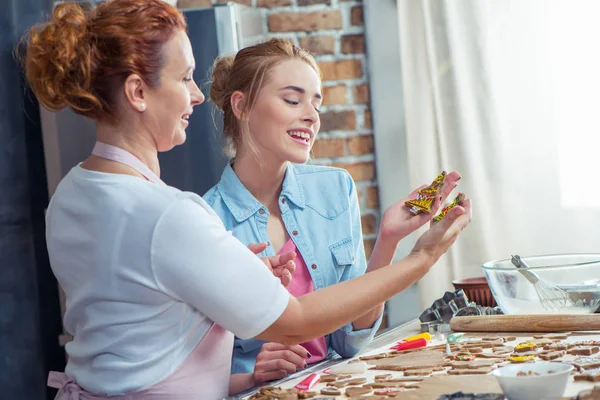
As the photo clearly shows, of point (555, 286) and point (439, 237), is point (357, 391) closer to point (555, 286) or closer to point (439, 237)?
point (439, 237)

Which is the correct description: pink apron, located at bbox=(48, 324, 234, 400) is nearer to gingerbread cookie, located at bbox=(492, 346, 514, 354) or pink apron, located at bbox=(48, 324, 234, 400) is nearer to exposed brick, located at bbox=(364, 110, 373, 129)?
gingerbread cookie, located at bbox=(492, 346, 514, 354)

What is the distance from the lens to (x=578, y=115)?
2.75 metres

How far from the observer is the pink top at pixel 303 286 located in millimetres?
1844

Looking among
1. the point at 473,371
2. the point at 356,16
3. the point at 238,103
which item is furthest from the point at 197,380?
the point at 356,16

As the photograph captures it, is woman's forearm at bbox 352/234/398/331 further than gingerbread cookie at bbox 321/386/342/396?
Yes

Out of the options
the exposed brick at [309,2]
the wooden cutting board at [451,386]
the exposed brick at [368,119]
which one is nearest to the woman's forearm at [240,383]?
the wooden cutting board at [451,386]

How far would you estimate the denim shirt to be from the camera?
188 cm

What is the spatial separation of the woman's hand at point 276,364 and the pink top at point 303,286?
0.26 meters

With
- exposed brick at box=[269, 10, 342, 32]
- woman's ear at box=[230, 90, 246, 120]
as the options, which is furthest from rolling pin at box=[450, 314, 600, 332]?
exposed brick at box=[269, 10, 342, 32]

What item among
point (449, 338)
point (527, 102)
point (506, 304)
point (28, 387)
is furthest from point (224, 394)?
point (527, 102)

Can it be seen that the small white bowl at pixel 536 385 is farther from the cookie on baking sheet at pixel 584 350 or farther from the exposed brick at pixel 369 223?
the exposed brick at pixel 369 223

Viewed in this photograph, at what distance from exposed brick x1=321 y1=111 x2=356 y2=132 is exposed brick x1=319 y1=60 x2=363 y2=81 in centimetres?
13

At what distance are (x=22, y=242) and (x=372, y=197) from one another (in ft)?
4.11

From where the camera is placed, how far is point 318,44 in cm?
293
